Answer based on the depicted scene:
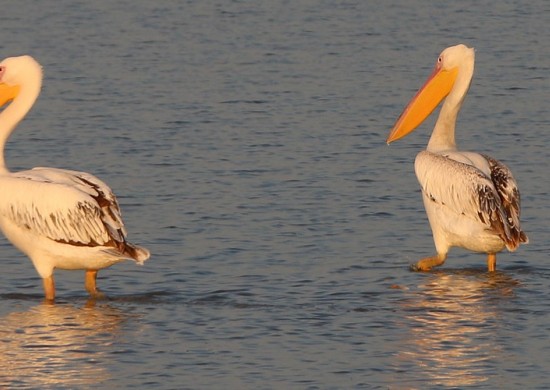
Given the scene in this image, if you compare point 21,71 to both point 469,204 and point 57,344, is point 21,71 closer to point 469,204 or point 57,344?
point 57,344

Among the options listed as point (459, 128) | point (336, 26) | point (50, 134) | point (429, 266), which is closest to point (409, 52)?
point (336, 26)

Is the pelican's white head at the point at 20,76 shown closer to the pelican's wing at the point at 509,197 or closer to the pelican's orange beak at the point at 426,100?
the pelican's orange beak at the point at 426,100

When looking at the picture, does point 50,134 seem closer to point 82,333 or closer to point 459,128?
point 459,128

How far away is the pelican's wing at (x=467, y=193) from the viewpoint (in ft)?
34.7

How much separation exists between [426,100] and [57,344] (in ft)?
14.3

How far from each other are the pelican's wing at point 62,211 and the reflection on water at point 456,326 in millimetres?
1964

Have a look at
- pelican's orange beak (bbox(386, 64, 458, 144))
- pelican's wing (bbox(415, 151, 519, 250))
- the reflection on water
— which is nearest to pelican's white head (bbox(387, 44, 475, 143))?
pelican's orange beak (bbox(386, 64, 458, 144))

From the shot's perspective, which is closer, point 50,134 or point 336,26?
point 50,134

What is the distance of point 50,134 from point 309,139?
2397 mm

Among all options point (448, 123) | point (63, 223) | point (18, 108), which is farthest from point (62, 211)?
point (448, 123)

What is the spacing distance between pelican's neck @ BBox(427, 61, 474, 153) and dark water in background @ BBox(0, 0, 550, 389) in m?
0.71

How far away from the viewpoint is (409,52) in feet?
62.2

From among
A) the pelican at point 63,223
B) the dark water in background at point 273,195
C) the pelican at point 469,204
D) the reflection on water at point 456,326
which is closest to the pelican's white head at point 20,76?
the pelican at point 63,223

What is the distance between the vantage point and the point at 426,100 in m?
12.2
